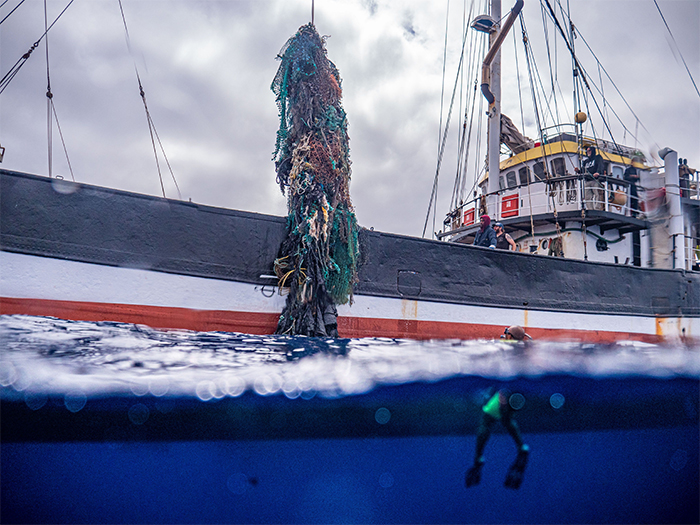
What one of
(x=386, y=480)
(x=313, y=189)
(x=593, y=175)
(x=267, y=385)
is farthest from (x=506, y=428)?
(x=593, y=175)

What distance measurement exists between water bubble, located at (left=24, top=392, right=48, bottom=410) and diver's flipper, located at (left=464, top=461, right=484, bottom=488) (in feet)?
12.4

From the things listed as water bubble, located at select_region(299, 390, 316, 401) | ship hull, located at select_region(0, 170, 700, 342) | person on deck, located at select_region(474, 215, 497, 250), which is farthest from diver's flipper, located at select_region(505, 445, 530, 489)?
person on deck, located at select_region(474, 215, 497, 250)

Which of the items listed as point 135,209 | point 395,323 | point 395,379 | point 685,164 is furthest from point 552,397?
point 685,164

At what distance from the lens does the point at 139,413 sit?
3186mm

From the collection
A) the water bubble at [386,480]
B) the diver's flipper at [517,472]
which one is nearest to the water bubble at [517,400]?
the diver's flipper at [517,472]

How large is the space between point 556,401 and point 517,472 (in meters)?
1.04

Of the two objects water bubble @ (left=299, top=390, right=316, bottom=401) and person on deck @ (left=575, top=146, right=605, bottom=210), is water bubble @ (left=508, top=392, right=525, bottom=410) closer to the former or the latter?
water bubble @ (left=299, top=390, right=316, bottom=401)

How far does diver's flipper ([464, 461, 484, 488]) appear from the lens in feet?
14.5

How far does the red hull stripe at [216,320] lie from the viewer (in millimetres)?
4980

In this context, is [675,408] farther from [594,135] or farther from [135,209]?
[594,135]

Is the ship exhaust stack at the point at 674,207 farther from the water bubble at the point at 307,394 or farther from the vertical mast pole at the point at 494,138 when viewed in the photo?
the water bubble at the point at 307,394

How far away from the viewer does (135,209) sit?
543 centimetres

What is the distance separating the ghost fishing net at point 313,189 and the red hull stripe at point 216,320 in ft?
1.43

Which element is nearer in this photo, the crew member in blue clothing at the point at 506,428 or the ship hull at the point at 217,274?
the crew member in blue clothing at the point at 506,428
